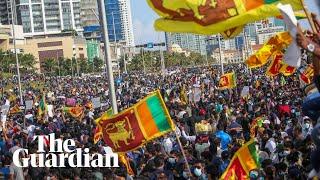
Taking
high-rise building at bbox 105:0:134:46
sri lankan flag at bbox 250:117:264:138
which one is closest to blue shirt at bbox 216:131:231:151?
sri lankan flag at bbox 250:117:264:138

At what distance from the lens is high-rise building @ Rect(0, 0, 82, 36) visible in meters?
160

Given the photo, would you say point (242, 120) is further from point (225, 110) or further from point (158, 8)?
point (158, 8)

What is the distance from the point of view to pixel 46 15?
162375 mm

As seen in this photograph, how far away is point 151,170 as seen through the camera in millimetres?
8648

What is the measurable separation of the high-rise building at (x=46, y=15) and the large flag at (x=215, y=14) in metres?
156

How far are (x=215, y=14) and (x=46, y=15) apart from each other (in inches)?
6345

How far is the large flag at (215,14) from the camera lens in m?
4.93

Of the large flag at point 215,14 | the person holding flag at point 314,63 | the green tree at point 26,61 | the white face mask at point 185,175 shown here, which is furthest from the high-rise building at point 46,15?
the person holding flag at point 314,63

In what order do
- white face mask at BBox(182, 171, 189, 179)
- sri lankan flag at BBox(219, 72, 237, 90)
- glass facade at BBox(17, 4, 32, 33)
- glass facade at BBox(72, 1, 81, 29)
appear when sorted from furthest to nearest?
1. glass facade at BBox(72, 1, 81, 29)
2. glass facade at BBox(17, 4, 32, 33)
3. sri lankan flag at BBox(219, 72, 237, 90)
4. white face mask at BBox(182, 171, 189, 179)

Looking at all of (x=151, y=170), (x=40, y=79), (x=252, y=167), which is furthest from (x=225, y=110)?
(x=40, y=79)

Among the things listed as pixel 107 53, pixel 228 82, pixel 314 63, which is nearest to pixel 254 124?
pixel 107 53

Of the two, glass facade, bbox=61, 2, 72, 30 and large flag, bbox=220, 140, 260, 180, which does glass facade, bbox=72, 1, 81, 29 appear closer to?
glass facade, bbox=61, 2, 72, 30

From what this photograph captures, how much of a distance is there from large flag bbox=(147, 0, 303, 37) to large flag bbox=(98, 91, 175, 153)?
268 centimetres

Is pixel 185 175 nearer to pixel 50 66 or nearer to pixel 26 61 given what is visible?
pixel 26 61
